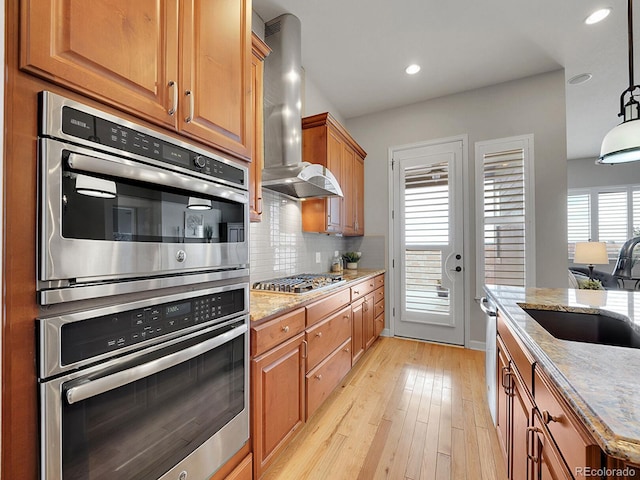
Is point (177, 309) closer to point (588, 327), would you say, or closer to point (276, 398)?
point (276, 398)

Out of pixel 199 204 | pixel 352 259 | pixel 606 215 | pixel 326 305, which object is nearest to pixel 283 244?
pixel 326 305

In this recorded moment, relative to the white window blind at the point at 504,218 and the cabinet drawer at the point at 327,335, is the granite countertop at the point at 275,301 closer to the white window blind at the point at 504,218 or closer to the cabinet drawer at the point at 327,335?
the cabinet drawer at the point at 327,335

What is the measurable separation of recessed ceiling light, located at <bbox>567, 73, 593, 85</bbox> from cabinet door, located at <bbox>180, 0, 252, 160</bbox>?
142 inches

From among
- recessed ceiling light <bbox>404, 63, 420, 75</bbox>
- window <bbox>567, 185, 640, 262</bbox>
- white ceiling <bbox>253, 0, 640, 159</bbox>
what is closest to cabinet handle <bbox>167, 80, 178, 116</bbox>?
white ceiling <bbox>253, 0, 640, 159</bbox>

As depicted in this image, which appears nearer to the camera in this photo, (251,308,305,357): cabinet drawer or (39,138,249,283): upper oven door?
(39,138,249,283): upper oven door

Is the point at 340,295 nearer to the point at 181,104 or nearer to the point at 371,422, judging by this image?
the point at 371,422

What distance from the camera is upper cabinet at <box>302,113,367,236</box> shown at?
2.88 m

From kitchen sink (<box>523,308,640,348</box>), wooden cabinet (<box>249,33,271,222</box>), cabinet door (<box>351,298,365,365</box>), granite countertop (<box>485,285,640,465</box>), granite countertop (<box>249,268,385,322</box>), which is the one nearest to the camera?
granite countertop (<box>485,285,640,465</box>)

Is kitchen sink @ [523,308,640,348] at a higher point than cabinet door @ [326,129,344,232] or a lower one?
lower

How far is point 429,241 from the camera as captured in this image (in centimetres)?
358

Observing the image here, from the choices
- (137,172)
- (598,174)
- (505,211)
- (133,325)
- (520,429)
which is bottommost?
(520,429)

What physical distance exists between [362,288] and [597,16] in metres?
2.93

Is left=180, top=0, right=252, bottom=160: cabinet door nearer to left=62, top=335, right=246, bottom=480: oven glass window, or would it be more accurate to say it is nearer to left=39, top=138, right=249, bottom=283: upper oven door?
left=39, top=138, right=249, bottom=283: upper oven door

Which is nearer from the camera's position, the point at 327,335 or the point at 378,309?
the point at 327,335
